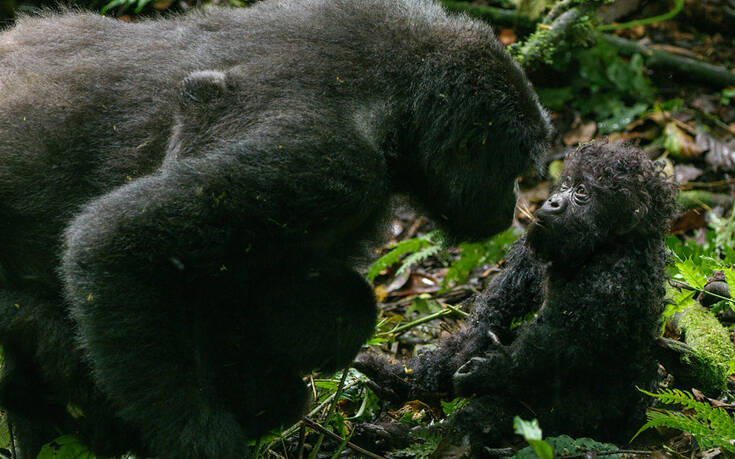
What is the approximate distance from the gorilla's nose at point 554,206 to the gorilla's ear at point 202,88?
58.3 inches

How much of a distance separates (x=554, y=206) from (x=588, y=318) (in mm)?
540

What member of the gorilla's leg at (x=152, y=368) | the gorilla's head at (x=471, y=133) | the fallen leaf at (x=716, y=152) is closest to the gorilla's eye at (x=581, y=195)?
the gorilla's head at (x=471, y=133)

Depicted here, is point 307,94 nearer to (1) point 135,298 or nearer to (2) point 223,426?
(1) point 135,298

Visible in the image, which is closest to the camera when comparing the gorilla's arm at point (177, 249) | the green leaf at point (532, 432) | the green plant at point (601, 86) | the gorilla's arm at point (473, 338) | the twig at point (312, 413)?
the green leaf at point (532, 432)

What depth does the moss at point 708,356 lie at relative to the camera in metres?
3.45

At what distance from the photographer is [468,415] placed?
331cm

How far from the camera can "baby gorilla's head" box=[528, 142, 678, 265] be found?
3.32 meters

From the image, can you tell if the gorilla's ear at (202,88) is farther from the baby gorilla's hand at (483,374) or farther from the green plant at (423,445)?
the green plant at (423,445)

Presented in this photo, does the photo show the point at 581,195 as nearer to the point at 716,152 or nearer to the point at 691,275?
the point at 691,275

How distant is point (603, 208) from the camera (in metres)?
3.33

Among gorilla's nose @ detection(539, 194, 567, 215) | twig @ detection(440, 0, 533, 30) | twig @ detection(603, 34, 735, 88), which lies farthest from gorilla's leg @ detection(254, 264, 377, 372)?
twig @ detection(603, 34, 735, 88)

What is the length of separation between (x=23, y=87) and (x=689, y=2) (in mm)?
7048

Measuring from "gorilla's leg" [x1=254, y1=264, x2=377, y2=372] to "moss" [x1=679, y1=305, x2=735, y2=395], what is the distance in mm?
1505

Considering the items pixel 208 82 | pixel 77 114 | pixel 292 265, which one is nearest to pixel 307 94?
pixel 208 82
